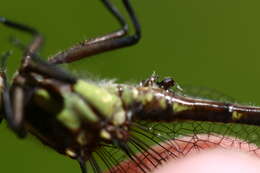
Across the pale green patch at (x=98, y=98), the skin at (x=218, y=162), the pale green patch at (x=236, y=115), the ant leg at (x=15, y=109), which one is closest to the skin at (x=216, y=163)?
the skin at (x=218, y=162)

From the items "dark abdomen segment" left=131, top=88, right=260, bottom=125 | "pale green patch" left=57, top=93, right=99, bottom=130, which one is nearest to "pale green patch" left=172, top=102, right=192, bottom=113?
"dark abdomen segment" left=131, top=88, right=260, bottom=125

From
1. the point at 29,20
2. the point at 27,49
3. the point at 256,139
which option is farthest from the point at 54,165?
the point at 27,49

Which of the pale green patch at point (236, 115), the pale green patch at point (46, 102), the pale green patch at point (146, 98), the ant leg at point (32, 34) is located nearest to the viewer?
the ant leg at point (32, 34)

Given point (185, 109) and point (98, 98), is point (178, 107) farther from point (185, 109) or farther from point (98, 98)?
point (98, 98)

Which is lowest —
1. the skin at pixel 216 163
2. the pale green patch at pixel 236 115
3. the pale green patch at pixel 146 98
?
the skin at pixel 216 163

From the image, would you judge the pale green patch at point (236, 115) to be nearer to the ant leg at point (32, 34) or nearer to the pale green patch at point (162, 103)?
the pale green patch at point (162, 103)

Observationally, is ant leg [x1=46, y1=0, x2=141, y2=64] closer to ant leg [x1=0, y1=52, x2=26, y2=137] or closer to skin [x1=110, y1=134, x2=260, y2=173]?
ant leg [x1=0, y1=52, x2=26, y2=137]

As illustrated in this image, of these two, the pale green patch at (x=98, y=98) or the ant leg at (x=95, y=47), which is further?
the ant leg at (x=95, y=47)

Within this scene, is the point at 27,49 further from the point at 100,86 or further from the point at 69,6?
the point at 69,6
